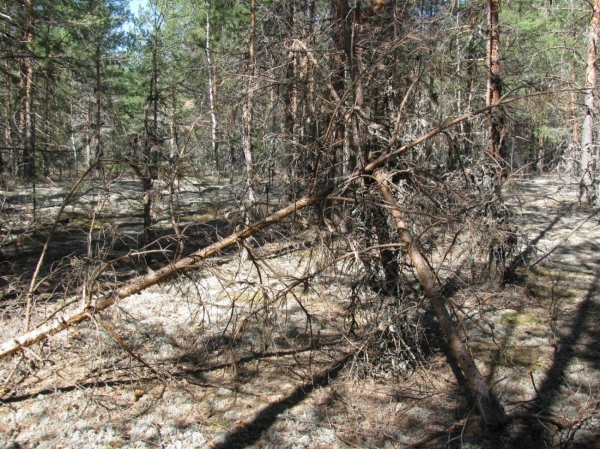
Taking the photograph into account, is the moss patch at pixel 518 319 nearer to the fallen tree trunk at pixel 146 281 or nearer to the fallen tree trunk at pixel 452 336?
the fallen tree trunk at pixel 452 336

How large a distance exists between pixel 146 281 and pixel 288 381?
2.13m

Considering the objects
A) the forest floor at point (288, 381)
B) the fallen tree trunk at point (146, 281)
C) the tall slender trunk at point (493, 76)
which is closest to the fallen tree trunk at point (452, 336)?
the forest floor at point (288, 381)

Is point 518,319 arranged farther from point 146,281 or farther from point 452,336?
point 146,281

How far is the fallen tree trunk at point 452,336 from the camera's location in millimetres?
3375

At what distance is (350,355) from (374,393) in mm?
698

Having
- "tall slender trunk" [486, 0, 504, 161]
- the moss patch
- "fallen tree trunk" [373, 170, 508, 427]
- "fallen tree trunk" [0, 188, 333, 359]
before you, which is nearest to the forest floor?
the moss patch

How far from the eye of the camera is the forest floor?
4.41 m

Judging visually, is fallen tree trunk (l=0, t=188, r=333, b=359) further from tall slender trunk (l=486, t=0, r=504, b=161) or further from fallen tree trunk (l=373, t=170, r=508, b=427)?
tall slender trunk (l=486, t=0, r=504, b=161)

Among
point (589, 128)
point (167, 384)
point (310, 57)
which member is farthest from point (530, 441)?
point (589, 128)

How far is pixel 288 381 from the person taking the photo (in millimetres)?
5609

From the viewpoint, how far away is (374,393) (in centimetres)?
518

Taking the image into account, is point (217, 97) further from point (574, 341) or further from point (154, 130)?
point (574, 341)

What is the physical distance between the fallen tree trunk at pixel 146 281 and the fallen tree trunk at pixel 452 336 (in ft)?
2.40

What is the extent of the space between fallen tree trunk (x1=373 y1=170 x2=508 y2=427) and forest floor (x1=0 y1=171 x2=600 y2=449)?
0.34 meters
